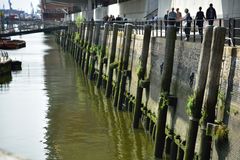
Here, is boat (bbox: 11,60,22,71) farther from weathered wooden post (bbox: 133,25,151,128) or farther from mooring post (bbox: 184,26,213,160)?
mooring post (bbox: 184,26,213,160)

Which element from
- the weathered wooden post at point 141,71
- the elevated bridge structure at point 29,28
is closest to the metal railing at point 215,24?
the weathered wooden post at point 141,71

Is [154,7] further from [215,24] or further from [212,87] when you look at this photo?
[212,87]

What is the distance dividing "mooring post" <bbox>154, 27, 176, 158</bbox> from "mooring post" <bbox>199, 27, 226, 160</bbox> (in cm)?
428

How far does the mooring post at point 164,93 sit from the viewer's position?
1783 centimetres

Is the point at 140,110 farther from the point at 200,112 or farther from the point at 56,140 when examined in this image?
the point at 200,112

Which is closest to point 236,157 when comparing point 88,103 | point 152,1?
point 88,103

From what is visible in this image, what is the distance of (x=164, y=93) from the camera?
18.2 m

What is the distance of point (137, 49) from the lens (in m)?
27.5

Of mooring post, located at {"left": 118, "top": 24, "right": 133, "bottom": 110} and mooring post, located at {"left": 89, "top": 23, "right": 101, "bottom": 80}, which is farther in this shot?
mooring post, located at {"left": 89, "top": 23, "right": 101, "bottom": 80}

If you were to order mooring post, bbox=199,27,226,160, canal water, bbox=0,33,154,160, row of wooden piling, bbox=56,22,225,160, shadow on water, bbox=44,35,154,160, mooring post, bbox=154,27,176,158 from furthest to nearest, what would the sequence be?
canal water, bbox=0,33,154,160 < shadow on water, bbox=44,35,154,160 < mooring post, bbox=154,27,176,158 < row of wooden piling, bbox=56,22,225,160 < mooring post, bbox=199,27,226,160

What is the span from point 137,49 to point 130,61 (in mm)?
1715

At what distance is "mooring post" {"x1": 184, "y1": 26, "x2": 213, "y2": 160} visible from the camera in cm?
1392

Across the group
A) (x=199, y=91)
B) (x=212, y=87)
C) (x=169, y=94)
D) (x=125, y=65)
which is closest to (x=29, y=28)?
(x=125, y=65)

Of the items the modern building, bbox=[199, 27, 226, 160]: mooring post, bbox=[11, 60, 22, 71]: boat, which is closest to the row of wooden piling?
bbox=[199, 27, 226, 160]: mooring post
